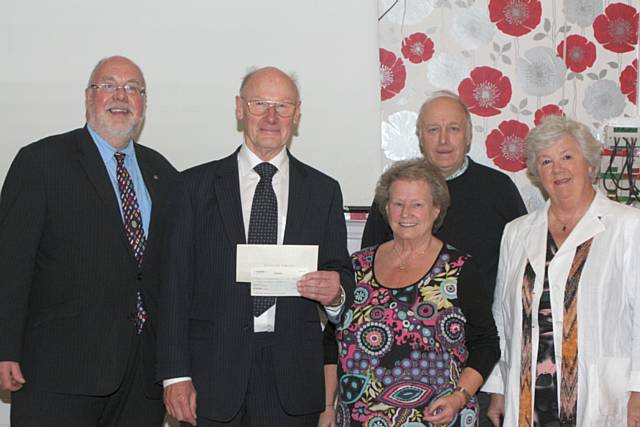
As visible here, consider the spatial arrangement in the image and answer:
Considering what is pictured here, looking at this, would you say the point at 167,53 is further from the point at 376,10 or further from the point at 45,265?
the point at 45,265

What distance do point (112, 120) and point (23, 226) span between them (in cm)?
55

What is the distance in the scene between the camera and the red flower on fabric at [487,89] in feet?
13.6

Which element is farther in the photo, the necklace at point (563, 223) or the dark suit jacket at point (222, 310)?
the necklace at point (563, 223)

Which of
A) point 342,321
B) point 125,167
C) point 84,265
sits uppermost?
point 125,167

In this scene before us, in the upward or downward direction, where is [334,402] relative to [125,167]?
downward

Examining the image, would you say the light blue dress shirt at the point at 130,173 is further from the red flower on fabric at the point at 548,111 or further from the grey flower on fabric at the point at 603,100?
the grey flower on fabric at the point at 603,100

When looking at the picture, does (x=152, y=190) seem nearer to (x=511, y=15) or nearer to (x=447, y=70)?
(x=447, y=70)

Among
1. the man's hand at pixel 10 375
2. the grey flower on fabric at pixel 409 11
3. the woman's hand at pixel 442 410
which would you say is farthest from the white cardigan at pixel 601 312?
the man's hand at pixel 10 375

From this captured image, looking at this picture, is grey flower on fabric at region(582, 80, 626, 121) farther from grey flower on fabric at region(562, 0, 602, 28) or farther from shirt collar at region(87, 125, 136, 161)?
shirt collar at region(87, 125, 136, 161)

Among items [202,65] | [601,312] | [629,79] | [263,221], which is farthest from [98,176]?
[629,79]

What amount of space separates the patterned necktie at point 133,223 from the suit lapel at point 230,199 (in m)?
0.44

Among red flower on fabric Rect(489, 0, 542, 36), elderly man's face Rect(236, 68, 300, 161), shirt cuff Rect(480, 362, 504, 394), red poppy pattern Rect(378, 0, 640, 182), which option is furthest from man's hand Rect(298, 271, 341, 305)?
red flower on fabric Rect(489, 0, 542, 36)

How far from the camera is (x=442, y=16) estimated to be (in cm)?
414

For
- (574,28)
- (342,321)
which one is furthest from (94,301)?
(574,28)
